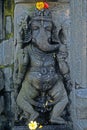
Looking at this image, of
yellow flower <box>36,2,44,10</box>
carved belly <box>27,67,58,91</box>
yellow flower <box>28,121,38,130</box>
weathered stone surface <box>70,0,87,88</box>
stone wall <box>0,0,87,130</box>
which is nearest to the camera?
yellow flower <box>28,121,38,130</box>

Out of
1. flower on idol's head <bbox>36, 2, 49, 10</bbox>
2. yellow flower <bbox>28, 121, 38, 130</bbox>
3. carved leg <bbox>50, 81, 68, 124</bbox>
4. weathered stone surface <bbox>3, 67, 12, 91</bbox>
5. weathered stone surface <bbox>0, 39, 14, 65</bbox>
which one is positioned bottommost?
yellow flower <bbox>28, 121, 38, 130</bbox>

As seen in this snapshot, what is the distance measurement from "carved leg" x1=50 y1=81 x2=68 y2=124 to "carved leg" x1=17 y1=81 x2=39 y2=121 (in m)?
0.18

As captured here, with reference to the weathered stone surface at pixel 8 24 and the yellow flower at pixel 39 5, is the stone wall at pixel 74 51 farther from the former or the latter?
the yellow flower at pixel 39 5

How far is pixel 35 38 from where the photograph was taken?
532cm

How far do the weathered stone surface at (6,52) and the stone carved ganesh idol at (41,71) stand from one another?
0.47m

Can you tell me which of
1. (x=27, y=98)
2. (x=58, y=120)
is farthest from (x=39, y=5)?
(x=58, y=120)

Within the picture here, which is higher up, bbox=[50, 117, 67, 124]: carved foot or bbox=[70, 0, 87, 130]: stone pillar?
bbox=[70, 0, 87, 130]: stone pillar

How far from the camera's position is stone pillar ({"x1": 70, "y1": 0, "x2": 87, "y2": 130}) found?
5.79 metres

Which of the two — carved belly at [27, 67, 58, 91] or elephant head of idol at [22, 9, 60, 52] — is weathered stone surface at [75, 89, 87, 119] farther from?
elephant head of idol at [22, 9, 60, 52]

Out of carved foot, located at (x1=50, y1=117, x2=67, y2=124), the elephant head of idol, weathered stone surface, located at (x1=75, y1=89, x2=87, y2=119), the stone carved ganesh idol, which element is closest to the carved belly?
the stone carved ganesh idol

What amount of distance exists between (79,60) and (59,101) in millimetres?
669

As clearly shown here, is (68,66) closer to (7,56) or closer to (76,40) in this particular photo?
(76,40)

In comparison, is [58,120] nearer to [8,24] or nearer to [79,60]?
[79,60]

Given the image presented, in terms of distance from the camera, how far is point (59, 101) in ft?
17.6
